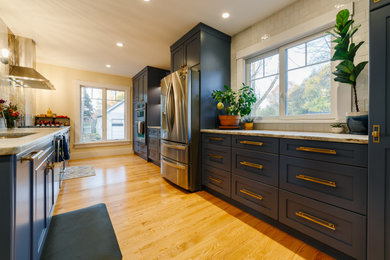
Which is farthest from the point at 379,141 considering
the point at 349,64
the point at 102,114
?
the point at 102,114

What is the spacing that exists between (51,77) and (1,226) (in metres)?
5.24

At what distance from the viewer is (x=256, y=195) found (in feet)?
5.63

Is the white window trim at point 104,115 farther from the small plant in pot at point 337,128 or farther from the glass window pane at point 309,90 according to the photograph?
the small plant in pot at point 337,128

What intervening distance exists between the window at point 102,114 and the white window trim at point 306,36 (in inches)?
173

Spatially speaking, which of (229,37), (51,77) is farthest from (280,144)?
(51,77)

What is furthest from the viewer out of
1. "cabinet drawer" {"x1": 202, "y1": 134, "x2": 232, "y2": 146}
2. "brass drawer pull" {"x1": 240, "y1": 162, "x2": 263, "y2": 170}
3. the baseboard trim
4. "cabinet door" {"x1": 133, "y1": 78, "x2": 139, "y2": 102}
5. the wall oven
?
"cabinet door" {"x1": 133, "y1": 78, "x2": 139, "y2": 102}

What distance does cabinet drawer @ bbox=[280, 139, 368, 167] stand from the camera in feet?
3.56

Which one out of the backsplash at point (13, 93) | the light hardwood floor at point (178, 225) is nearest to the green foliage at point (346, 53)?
the light hardwood floor at point (178, 225)

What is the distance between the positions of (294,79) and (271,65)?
17.3 inches

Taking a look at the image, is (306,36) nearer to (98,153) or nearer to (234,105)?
(234,105)

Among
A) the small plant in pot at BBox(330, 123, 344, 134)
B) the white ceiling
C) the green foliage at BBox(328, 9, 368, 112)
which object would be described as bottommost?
the small plant in pot at BBox(330, 123, 344, 134)

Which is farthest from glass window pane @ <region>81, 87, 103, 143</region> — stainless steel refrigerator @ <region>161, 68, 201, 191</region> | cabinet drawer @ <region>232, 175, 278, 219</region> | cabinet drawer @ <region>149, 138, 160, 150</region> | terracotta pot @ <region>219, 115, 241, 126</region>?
cabinet drawer @ <region>232, 175, 278, 219</region>

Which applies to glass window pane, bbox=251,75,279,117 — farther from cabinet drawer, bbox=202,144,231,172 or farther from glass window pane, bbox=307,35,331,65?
cabinet drawer, bbox=202,144,231,172

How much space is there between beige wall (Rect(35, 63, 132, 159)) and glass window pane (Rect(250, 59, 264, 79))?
456cm
